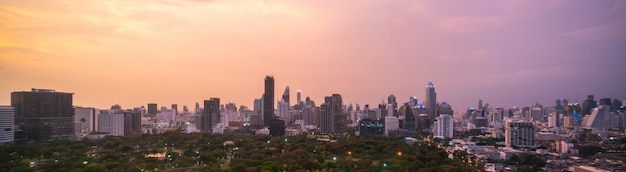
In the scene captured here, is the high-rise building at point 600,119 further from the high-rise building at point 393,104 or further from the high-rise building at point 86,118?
the high-rise building at point 86,118

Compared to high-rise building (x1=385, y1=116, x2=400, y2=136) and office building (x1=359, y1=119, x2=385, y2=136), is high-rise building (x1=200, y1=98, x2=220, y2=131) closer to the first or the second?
office building (x1=359, y1=119, x2=385, y2=136)

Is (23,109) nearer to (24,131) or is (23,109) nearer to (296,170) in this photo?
(24,131)

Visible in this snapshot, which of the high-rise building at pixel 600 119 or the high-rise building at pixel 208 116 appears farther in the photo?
the high-rise building at pixel 208 116

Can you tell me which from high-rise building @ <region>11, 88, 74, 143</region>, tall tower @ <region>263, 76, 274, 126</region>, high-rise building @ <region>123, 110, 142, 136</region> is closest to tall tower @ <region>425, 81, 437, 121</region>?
tall tower @ <region>263, 76, 274, 126</region>

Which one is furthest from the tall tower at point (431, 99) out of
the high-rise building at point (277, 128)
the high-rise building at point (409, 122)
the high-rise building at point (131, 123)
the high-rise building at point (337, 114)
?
the high-rise building at point (131, 123)

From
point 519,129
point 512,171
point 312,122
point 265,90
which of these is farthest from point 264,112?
point 512,171

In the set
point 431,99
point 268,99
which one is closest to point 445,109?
point 431,99

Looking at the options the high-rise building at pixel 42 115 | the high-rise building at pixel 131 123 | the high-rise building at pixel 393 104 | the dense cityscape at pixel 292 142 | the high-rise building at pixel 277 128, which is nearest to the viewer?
the dense cityscape at pixel 292 142
